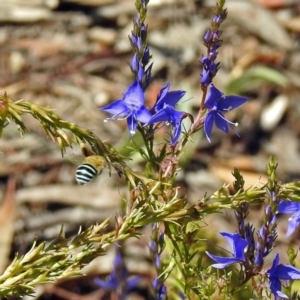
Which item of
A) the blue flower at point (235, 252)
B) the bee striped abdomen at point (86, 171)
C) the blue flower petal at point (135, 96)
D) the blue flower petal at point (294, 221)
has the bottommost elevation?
the blue flower petal at point (294, 221)

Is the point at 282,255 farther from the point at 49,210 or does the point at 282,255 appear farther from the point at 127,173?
the point at 127,173

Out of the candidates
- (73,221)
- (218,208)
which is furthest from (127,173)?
(73,221)

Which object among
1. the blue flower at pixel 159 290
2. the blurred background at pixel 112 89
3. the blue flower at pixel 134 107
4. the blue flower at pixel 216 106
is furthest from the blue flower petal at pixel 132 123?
the blurred background at pixel 112 89

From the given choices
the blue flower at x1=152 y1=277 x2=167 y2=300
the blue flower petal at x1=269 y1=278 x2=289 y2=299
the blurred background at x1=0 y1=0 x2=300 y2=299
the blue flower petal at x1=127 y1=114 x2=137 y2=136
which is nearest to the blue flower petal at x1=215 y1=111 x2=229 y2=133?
the blue flower petal at x1=127 y1=114 x2=137 y2=136

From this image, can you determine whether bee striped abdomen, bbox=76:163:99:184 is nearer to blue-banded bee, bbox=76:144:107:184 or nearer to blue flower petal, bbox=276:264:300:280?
blue-banded bee, bbox=76:144:107:184

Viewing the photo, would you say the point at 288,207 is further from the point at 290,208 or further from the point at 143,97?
the point at 143,97

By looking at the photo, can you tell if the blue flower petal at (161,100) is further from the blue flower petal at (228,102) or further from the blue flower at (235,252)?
the blue flower at (235,252)
